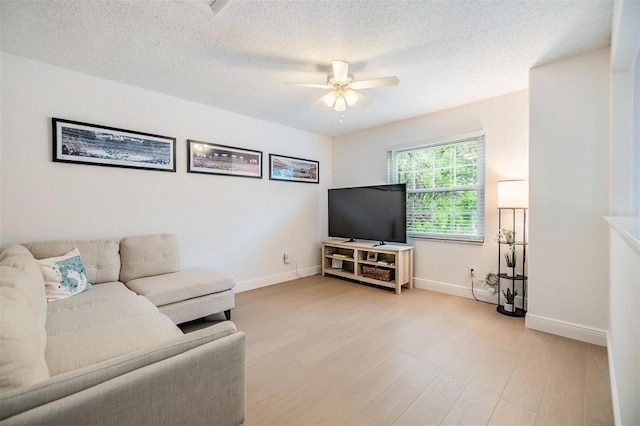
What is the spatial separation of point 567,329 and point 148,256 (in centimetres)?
385

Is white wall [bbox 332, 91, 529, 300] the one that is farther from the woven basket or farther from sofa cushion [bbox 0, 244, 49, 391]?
sofa cushion [bbox 0, 244, 49, 391]

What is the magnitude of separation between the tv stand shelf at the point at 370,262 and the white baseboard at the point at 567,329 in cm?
139

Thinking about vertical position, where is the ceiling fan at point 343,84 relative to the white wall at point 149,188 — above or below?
above

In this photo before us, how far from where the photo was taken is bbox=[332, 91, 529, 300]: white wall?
9.84 feet

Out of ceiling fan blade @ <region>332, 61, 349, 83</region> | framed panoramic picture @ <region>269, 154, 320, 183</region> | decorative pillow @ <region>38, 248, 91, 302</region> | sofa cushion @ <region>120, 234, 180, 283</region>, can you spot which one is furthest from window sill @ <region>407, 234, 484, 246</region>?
decorative pillow @ <region>38, 248, 91, 302</region>

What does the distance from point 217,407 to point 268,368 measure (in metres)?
1.01

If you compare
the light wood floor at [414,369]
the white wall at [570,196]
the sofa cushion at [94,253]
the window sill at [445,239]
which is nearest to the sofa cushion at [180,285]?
the sofa cushion at [94,253]

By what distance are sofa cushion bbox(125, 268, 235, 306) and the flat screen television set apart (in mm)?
2070

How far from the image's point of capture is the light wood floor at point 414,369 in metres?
1.49

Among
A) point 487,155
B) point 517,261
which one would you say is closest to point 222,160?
point 487,155

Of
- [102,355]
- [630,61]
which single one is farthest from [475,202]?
[102,355]

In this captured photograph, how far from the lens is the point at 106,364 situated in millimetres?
841

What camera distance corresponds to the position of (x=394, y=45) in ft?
6.93

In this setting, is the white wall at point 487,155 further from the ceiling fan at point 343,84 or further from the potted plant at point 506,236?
the ceiling fan at point 343,84
